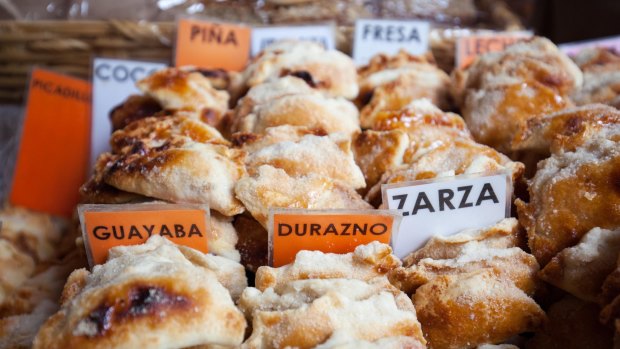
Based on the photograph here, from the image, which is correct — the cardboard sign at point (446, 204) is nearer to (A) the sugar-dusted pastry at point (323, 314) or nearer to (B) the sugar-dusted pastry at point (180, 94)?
(A) the sugar-dusted pastry at point (323, 314)

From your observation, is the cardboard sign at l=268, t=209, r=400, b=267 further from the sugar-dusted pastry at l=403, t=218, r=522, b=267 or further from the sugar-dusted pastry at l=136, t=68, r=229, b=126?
the sugar-dusted pastry at l=136, t=68, r=229, b=126

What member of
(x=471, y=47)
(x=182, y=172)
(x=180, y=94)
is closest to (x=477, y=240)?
(x=182, y=172)

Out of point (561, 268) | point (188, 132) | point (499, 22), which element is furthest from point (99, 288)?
point (499, 22)

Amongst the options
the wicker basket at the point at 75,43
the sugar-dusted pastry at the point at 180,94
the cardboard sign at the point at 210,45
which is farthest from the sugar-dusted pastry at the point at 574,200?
the wicker basket at the point at 75,43

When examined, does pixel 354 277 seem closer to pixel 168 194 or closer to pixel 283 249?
pixel 283 249

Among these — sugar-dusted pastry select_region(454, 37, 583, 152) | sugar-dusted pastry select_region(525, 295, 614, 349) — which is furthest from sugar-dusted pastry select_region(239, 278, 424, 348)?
sugar-dusted pastry select_region(454, 37, 583, 152)

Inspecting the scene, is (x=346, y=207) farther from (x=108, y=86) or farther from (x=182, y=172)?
(x=108, y=86)
